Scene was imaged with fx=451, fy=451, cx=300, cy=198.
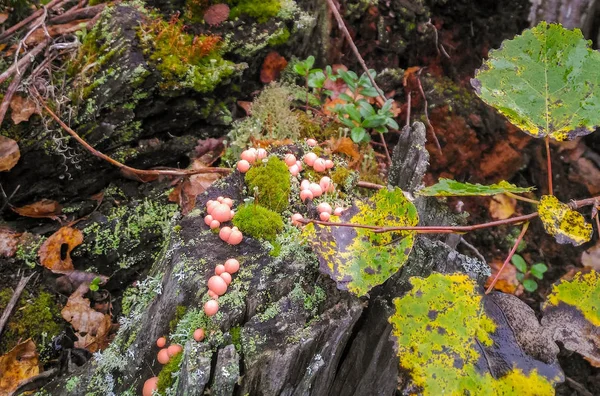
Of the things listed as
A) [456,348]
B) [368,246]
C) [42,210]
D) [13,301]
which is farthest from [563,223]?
[42,210]

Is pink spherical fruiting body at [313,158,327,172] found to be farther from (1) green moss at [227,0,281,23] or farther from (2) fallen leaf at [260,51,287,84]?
(1) green moss at [227,0,281,23]

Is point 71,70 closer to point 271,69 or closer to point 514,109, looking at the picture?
point 271,69

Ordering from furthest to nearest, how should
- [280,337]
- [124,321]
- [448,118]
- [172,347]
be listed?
[448,118]
[124,321]
[172,347]
[280,337]

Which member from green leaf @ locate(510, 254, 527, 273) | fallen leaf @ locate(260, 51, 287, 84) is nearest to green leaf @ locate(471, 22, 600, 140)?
fallen leaf @ locate(260, 51, 287, 84)

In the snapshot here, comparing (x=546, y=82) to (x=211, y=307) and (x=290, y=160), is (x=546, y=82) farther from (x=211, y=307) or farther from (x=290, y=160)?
(x=211, y=307)

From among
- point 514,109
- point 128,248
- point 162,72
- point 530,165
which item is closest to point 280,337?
point 514,109
